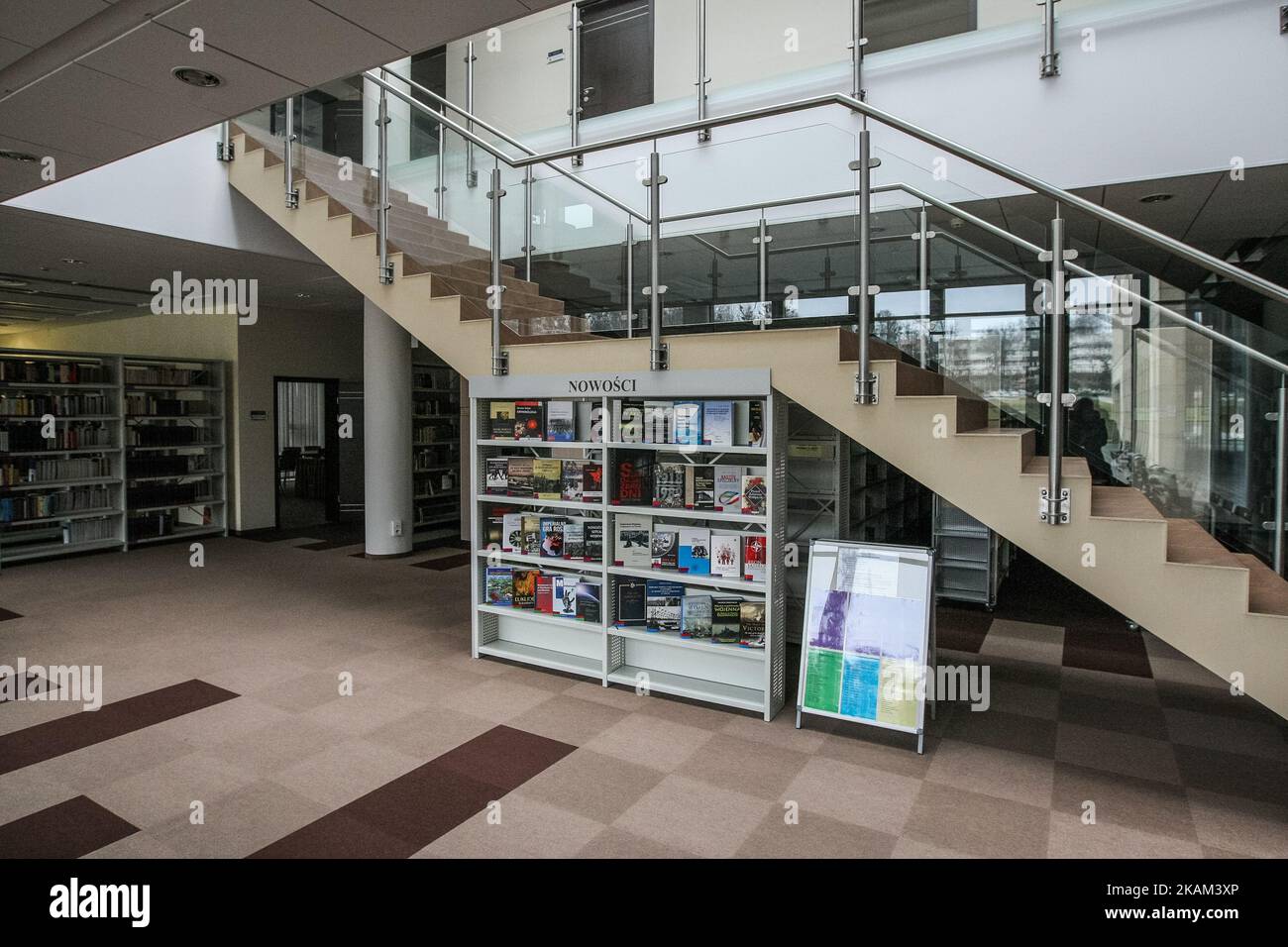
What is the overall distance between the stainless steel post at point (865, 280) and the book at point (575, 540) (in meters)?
1.98

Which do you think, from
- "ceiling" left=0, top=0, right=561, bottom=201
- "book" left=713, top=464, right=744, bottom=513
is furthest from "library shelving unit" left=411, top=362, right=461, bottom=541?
"ceiling" left=0, top=0, right=561, bottom=201

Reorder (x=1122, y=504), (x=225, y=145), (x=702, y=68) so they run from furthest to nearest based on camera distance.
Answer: (x=702, y=68) → (x=225, y=145) → (x=1122, y=504)

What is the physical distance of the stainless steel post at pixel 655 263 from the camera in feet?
14.6

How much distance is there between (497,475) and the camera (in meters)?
5.38

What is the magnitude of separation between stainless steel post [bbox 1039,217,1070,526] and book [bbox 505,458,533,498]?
9.96ft

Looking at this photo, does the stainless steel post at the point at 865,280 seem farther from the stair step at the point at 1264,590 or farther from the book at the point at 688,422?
the stair step at the point at 1264,590

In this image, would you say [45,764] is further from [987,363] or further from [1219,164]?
[1219,164]

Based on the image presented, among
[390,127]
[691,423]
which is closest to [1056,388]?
[691,423]

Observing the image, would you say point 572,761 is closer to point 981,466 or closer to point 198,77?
point 981,466

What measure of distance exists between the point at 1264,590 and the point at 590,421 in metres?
3.52

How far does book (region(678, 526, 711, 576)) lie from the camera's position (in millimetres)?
4586

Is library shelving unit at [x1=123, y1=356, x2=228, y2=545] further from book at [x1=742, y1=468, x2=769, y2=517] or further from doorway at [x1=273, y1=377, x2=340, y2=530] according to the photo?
book at [x1=742, y1=468, x2=769, y2=517]

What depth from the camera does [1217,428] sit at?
4.23 m

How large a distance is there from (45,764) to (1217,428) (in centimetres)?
611
